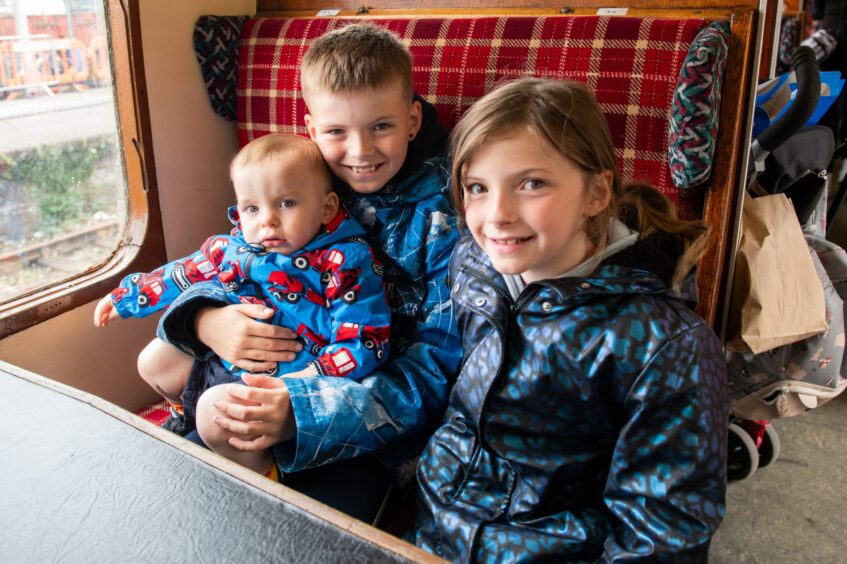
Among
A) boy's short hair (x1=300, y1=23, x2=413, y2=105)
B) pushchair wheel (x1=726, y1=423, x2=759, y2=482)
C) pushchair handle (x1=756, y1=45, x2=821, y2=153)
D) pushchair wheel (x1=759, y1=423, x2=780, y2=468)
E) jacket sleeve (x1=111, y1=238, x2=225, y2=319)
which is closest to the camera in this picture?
boy's short hair (x1=300, y1=23, x2=413, y2=105)

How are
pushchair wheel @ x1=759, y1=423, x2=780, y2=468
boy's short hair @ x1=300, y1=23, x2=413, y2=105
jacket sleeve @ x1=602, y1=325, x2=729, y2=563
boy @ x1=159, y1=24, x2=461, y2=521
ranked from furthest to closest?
pushchair wheel @ x1=759, y1=423, x2=780, y2=468
boy's short hair @ x1=300, y1=23, x2=413, y2=105
boy @ x1=159, y1=24, x2=461, y2=521
jacket sleeve @ x1=602, y1=325, x2=729, y2=563

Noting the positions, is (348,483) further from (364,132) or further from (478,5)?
(478,5)

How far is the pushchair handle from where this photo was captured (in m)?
1.78

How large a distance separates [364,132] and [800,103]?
3.70 feet

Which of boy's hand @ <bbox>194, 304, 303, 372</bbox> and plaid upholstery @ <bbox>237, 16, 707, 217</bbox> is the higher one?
plaid upholstery @ <bbox>237, 16, 707, 217</bbox>

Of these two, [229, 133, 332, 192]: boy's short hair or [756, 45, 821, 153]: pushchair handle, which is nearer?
[229, 133, 332, 192]: boy's short hair

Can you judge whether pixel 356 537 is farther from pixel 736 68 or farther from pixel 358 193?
pixel 736 68

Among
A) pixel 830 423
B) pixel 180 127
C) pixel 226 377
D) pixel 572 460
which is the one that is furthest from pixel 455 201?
pixel 830 423

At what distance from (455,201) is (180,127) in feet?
3.58

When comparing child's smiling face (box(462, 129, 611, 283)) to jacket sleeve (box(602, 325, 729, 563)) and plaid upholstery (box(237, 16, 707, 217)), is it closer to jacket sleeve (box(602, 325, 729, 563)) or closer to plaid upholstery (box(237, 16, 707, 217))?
jacket sleeve (box(602, 325, 729, 563))

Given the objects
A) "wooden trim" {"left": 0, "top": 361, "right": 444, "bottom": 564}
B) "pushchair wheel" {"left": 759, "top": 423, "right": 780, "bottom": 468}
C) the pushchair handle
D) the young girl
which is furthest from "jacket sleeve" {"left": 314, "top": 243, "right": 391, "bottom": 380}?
"pushchair wheel" {"left": 759, "top": 423, "right": 780, "bottom": 468}

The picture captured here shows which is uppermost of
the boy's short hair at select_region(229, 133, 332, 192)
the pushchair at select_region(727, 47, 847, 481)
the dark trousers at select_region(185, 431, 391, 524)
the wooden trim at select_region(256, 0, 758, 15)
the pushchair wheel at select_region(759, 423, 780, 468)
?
the wooden trim at select_region(256, 0, 758, 15)

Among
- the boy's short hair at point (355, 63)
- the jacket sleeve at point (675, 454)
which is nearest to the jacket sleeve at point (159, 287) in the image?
the boy's short hair at point (355, 63)

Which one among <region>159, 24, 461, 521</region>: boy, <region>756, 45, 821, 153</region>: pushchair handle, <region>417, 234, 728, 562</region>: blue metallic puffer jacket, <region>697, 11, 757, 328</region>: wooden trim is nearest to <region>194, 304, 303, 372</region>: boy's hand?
<region>159, 24, 461, 521</region>: boy
